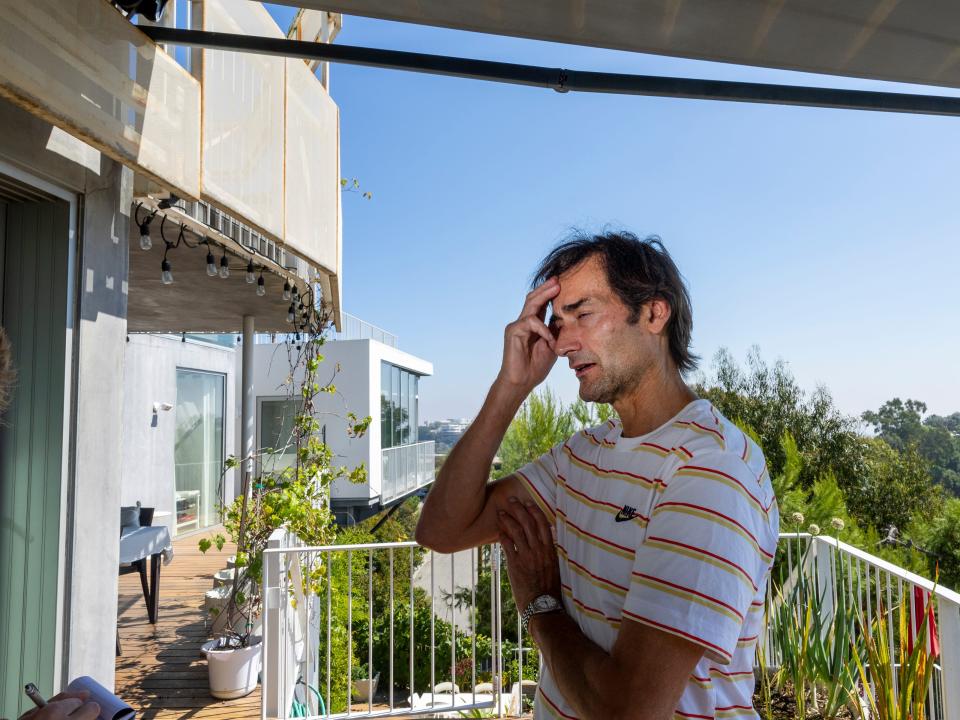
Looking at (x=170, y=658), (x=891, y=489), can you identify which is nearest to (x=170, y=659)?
(x=170, y=658)

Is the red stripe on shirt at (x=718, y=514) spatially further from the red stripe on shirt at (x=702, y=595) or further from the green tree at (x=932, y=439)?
the green tree at (x=932, y=439)

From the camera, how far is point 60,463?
2.30 meters

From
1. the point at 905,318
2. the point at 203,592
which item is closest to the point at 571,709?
the point at 203,592

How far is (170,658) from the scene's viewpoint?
486cm

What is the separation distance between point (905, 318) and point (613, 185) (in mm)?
19319

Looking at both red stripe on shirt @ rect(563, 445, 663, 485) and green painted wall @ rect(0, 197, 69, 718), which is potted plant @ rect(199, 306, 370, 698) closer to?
green painted wall @ rect(0, 197, 69, 718)

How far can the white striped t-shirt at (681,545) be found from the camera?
32.1 inches

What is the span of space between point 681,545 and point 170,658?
16.9 feet

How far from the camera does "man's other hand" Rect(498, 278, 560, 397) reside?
128cm

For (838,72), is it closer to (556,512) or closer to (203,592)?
(556,512)

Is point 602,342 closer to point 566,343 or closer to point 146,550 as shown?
point 566,343

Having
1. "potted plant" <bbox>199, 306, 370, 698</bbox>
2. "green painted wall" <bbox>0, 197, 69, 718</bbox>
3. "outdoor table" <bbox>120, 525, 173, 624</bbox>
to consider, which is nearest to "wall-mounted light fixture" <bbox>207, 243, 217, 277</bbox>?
"potted plant" <bbox>199, 306, 370, 698</bbox>

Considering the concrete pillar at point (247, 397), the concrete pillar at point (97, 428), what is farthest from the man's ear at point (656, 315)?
the concrete pillar at point (247, 397)

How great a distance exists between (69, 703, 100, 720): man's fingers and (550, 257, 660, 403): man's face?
1095 millimetres
